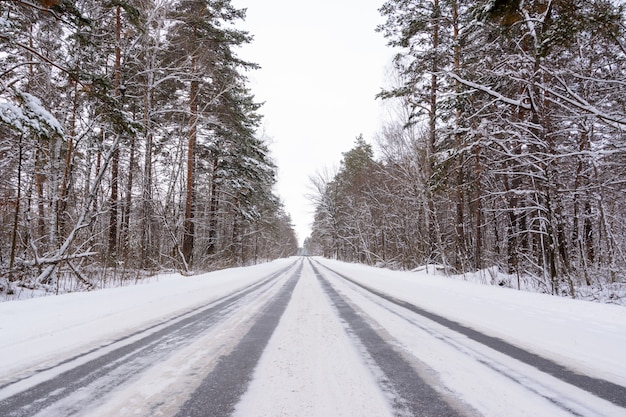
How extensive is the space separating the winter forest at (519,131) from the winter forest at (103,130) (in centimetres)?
769

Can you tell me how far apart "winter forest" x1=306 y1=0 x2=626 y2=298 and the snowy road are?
13.9ft

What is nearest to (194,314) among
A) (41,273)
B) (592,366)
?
(592,366)

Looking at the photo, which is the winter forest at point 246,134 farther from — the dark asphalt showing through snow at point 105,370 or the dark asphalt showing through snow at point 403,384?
the dark asphalt showing through snow at point 403,384

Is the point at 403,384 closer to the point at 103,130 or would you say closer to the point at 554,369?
the point at 554,369

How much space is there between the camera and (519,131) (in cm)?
863

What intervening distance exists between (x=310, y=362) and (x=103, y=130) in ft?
32.1

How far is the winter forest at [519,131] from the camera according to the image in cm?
643

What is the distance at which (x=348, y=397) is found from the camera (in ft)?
5.79

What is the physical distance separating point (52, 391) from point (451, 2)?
14421 mm

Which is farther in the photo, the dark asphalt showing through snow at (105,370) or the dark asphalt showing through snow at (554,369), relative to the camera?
the dark asphalt showing through snow at (554,369)

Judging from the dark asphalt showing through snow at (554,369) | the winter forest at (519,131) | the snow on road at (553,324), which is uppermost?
the winter forest at (519,131)

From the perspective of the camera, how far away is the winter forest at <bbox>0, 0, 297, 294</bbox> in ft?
21.0

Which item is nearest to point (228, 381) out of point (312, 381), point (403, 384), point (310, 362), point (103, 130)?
point (312, 381)

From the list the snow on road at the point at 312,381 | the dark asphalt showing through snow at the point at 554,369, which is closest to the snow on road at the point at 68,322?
the snow on road at the point at 312,381
